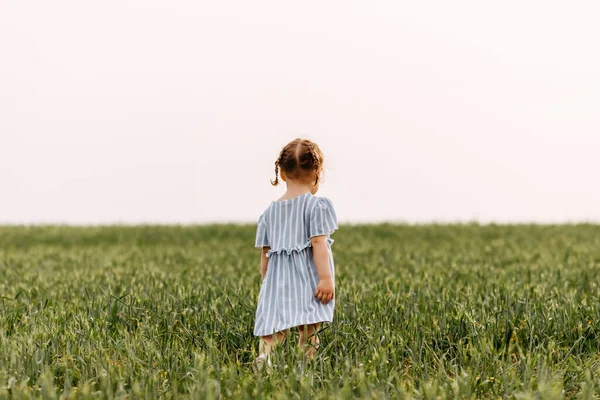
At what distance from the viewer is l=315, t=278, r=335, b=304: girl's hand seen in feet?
14.4

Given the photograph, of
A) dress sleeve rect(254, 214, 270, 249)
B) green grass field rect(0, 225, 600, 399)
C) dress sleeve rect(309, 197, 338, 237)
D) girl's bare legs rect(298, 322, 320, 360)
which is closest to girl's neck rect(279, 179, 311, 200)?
dress sleeve rect(309, 197, 338, 237)

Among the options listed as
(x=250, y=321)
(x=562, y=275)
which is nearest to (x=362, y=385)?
(x=250, y=321)

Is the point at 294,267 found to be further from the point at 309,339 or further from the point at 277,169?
the point at 277,169

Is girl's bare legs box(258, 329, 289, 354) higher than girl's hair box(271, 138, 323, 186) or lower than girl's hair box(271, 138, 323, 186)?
lower

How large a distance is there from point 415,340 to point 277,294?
→ 3.80ft

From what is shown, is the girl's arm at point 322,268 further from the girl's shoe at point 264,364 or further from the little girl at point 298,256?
the girl's shoe at point 264,364

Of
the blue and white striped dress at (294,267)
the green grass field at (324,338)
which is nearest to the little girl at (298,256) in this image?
the blue and white striped dress at (294,267)

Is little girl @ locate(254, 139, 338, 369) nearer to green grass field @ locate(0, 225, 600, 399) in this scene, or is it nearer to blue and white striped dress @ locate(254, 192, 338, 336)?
blue and white striped dress @ locate(254, 192, 338, 336)

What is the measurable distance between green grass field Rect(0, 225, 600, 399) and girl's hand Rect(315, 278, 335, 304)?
357 mm

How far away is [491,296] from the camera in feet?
21.1

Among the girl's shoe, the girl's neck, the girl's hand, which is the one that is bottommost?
the girl's shoe

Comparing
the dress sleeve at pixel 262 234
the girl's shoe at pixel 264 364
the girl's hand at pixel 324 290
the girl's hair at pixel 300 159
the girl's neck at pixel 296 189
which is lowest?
the girl's shoe at pixel 264 364

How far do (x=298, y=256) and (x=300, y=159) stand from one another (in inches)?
27.9

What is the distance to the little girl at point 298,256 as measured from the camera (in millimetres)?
4422
